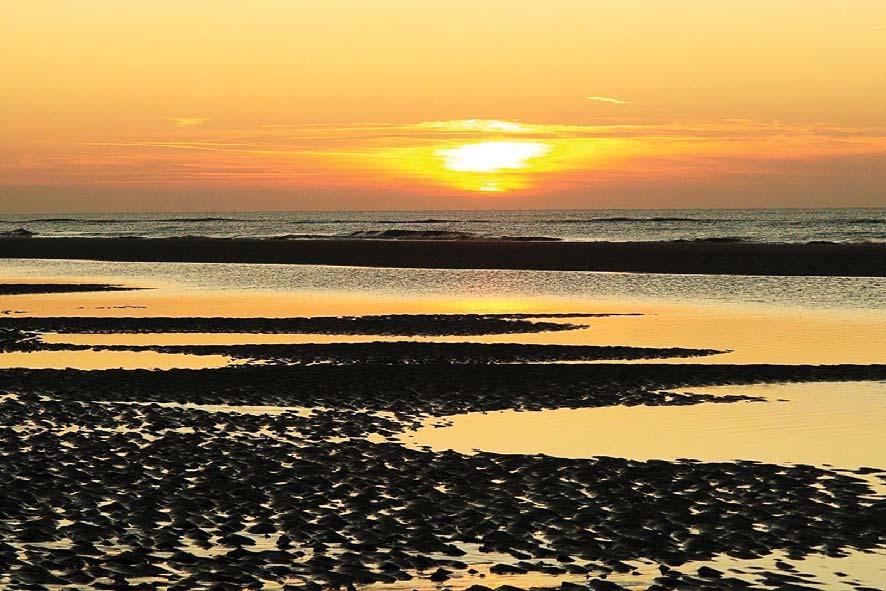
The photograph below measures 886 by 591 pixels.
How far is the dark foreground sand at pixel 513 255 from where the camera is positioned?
66.6 metres

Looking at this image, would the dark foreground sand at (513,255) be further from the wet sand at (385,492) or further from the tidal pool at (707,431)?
the wet sand at (385,492)

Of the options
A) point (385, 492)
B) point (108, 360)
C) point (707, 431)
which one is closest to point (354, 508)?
point (385, 492)

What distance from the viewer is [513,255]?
272 feet

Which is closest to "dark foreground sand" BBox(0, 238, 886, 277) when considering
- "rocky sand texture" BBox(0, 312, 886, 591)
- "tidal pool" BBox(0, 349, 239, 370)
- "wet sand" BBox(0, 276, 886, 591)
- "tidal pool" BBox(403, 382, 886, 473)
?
"tidal pool" BBox(0, 349, 239, 370)

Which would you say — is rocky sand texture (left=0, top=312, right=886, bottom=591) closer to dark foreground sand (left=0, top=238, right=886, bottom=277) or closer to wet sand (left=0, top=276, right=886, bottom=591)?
wet sand (left=0, top=276, right=886, bottom=591)

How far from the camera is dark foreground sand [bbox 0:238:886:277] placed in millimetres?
66625

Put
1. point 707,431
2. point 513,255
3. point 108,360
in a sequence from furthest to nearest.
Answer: point 513,255 < point 108,360 < point 707,431

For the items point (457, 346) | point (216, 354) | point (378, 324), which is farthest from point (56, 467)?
point (378, 324)

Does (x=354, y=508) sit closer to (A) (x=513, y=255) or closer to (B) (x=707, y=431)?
(B) (x=707, y=431)

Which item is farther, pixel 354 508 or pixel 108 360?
pixel 108 360

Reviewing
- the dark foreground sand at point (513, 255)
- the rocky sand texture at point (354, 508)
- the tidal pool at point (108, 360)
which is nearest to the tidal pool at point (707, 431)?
the rocky sand texture at point (354, 508)

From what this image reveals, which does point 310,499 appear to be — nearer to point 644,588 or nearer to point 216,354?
point 644,588

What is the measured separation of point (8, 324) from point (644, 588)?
3115cm

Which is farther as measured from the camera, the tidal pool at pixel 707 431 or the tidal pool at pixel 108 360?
the tidal pool at pixel 108 360
